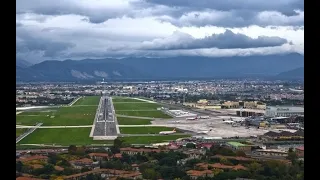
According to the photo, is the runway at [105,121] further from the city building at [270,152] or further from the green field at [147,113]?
the city building at [270,152]

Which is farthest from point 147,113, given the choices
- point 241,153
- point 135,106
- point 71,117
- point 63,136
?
point 241,153

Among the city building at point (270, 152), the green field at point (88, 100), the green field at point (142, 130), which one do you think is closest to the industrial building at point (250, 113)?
the city building at point (270, 152)

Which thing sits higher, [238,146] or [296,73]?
[296,73]

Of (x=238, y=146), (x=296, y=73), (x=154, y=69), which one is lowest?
(x=238, y=146)

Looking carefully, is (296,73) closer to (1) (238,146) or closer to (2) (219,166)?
(2) (219,166)

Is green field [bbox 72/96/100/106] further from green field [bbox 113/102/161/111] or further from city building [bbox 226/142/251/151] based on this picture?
city building [bbox 226/142/251/151]

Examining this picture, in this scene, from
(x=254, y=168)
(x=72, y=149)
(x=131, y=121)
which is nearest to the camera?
(x=254, y=168)
